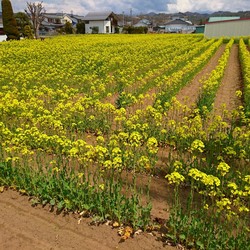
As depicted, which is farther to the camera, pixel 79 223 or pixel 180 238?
pixel 79 223

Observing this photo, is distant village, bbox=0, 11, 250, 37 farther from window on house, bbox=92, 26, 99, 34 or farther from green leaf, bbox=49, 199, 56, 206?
green leaf, bbox=49, 199, 56, 206

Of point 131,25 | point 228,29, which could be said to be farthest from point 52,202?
point 131,25

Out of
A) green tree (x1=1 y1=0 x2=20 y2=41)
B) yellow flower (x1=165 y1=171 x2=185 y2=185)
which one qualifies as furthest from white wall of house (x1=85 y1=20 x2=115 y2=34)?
yellow flower (x1=165 y1=171 x2=185 y2=185)

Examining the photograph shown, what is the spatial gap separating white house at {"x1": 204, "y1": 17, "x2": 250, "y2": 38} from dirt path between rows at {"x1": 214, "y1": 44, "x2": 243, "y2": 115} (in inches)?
1176

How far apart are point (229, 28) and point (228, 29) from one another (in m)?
0.30

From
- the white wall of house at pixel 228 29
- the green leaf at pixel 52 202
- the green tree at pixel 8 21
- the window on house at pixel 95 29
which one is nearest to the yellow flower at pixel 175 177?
the green leaf at pixel 52 202

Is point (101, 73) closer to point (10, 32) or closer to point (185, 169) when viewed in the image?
point (185, 169)

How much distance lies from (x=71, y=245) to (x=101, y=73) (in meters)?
13.4

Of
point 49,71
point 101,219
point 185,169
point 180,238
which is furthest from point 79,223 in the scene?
point 49,71

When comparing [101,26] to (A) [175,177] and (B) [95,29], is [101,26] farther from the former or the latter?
(A) [175,177]

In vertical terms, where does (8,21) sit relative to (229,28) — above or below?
above

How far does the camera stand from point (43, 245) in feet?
13.9

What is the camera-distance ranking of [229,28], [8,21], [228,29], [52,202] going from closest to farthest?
1. [52,202]
2. [8,21]
3. [229,28]
4. [228,29]

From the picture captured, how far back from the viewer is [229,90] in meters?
14.0
